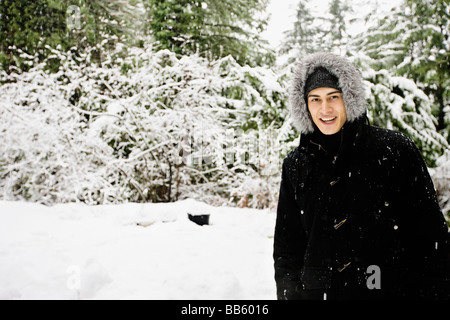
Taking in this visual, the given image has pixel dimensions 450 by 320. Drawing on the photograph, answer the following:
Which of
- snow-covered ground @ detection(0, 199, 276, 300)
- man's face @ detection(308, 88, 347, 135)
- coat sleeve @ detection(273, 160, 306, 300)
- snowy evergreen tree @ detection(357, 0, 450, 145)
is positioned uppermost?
snowy evergreen tree @ detection(357, 0, 450, 145)

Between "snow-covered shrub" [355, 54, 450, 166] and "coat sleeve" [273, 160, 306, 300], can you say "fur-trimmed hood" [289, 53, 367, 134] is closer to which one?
"coat sleeve" [273, 160, 306, 300]

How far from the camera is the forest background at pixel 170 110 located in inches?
291

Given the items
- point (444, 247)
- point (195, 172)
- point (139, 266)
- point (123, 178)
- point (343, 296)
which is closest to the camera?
point (444, 247)

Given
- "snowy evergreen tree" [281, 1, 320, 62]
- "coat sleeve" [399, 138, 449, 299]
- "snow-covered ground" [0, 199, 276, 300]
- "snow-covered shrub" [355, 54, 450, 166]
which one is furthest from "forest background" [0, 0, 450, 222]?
"snowy evergreen tree" [281, 1, 320, 62]

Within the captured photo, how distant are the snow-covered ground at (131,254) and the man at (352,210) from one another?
54.3 inches

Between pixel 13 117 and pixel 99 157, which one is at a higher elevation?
pixel 13 117

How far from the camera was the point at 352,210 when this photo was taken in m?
1.53

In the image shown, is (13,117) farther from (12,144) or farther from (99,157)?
(99,157)

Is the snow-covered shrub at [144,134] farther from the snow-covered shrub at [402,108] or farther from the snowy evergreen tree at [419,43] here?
the snowy evergreen tree at [419,43]

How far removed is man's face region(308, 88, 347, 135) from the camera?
1682mm

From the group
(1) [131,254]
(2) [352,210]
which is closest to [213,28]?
(1) [131,254]

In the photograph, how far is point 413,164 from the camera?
4.82ft

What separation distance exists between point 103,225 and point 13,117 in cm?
444

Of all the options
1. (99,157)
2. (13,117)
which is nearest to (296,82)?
(99,157)
